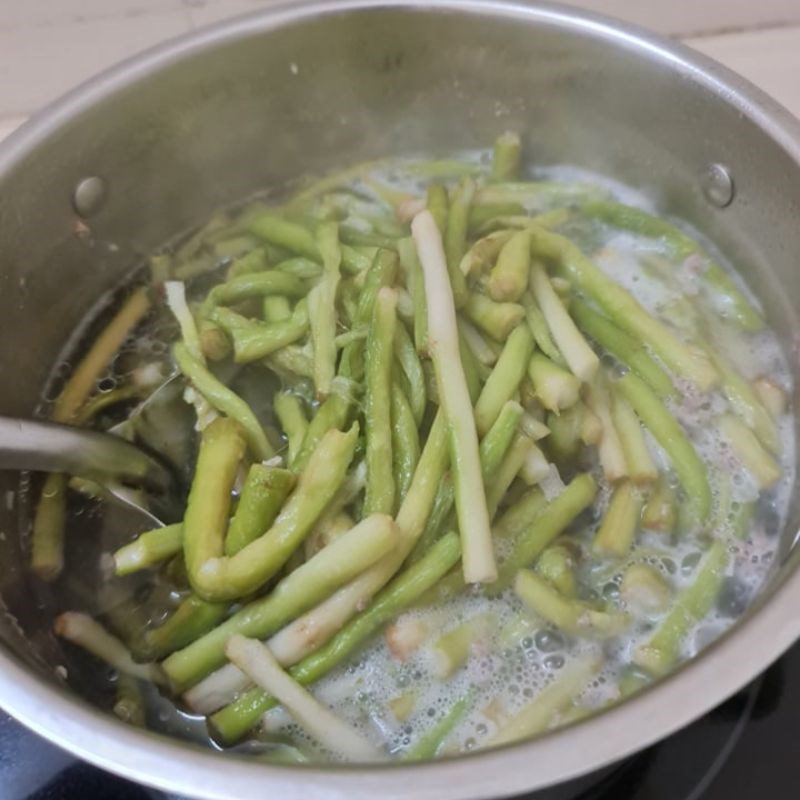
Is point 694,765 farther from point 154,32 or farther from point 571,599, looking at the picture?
point 154,32

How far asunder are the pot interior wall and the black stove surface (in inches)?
6.4

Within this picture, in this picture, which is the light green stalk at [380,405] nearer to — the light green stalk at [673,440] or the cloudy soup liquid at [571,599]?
the cloudy soup liquid at [571,599]

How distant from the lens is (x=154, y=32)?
1359 mm

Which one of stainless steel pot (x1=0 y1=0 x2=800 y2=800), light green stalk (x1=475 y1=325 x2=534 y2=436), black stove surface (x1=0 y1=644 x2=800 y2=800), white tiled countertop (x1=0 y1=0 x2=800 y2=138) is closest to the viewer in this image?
black stove surface (x1=0 y1=644 x2=800 y2=800)

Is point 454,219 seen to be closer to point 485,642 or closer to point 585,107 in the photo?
point 585,107

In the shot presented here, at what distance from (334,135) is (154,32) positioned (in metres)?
0.32

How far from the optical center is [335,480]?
2.83 ft

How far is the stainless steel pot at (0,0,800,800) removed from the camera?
1.03m

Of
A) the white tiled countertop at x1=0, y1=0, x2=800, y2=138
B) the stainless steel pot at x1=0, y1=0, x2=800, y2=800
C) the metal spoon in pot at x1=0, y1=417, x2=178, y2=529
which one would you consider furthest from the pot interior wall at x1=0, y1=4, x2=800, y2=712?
the white tiled countertop at x1=0, y1=0, x2=800, y2=138

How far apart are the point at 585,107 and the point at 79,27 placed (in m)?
0.69

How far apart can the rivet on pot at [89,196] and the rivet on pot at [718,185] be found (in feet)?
2.30

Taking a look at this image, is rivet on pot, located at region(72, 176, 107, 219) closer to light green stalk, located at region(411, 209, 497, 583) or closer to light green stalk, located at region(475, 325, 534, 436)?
light green stalk, located at region(411, 209, 497, 583)

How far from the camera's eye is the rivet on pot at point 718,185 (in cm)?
110

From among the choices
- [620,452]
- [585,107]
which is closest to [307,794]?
[620,452]
